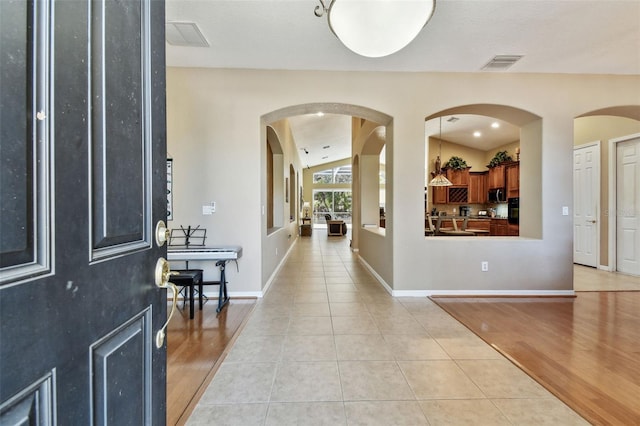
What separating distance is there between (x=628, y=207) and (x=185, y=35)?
6.95 metres

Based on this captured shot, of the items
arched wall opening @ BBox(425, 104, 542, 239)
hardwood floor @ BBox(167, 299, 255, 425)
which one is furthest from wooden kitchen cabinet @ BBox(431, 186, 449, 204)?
hardwood floor @ BBox(167, 299, 255, 425)

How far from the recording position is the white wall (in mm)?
3592

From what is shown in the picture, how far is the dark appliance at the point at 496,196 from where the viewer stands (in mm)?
7488

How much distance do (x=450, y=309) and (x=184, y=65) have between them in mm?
4264

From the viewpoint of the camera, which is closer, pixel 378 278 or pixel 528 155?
pixel 528 155

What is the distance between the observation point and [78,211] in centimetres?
56

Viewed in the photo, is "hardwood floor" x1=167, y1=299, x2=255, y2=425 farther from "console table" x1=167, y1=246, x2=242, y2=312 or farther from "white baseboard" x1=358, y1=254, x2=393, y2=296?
"white baseboard" x1=358, y1=254, x2=393, y2=296

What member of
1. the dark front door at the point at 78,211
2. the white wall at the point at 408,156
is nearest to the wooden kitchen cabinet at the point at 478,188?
the white wall at the point at 408,156

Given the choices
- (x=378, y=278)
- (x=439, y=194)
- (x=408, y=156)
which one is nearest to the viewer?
(x=408, y=156)

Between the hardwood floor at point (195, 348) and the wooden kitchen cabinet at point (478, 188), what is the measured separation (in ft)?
24.0

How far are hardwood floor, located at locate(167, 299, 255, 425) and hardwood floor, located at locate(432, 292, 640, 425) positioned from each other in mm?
2219

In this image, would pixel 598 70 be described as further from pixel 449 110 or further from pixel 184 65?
pixel 184 65

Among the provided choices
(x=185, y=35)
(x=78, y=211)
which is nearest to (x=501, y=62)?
(x=185, y=35)

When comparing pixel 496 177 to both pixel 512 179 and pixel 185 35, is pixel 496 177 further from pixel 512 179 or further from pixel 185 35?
pixel 185 35
